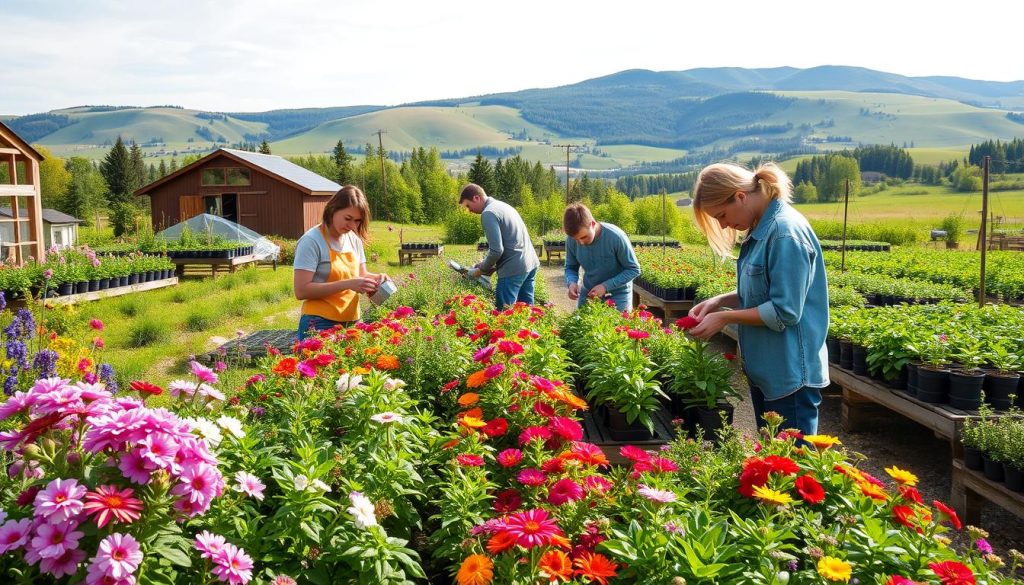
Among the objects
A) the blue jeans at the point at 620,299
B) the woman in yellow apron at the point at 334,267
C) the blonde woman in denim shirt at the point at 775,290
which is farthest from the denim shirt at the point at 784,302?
the blue jeans at the point at 620,299

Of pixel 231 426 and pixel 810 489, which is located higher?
pixel 231 426

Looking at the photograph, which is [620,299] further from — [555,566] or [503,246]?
[555,566]

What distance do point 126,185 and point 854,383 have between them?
48.0 meters

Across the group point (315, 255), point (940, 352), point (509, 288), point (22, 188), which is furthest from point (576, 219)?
point (22, 188)

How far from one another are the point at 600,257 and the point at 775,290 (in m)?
2.50

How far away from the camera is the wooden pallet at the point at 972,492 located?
3566mm

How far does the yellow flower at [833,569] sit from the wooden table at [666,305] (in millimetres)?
8165

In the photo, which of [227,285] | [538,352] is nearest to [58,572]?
[538,352]

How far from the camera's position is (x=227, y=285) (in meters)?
13.8

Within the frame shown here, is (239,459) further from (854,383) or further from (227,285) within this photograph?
(227,285)

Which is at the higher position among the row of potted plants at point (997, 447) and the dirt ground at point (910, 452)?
the row of potted plants at point (997, 447)

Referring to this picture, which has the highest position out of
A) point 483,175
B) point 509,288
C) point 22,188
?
point 483,175

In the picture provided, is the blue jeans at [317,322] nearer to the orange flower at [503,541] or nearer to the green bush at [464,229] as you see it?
the orange flower at [503,541]

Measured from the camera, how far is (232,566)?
1.33 meters
